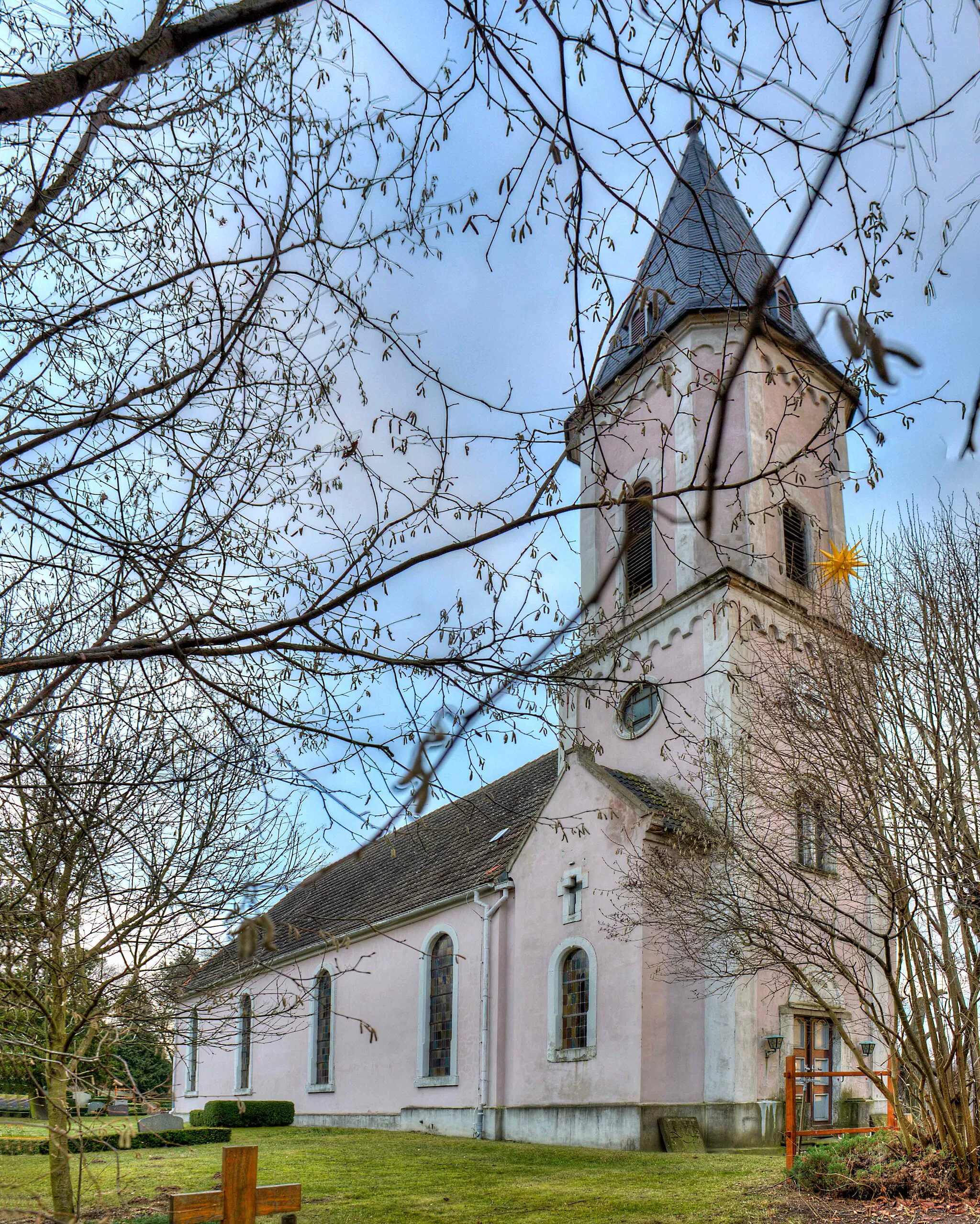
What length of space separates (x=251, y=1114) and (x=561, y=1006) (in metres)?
9.09

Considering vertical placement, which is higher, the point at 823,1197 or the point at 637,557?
the point at 637,557

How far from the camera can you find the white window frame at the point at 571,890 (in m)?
16.1

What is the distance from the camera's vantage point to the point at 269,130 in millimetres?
4992

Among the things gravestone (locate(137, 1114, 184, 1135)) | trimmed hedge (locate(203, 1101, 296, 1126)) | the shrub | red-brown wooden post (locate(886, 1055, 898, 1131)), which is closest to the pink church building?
red-brown wooden post (locate(886, 1055, 898, 1131))

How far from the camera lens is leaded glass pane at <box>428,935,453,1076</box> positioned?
62.1 ft

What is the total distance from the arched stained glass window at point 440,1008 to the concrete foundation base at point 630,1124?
2263mm

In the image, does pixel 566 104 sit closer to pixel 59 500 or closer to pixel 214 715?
pixel 59 500

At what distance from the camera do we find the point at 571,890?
54.0ft

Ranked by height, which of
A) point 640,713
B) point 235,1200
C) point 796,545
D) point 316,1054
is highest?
point 796,545

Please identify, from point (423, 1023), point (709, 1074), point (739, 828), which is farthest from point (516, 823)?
point (739, 828)

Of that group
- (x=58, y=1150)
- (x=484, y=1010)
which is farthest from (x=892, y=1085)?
(x=484, y=1010)

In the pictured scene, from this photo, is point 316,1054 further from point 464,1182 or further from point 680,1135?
point 464,1182

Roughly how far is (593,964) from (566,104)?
560 inches

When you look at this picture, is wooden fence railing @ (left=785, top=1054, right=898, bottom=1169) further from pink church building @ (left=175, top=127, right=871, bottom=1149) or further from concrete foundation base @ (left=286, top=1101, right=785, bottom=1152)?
concrete foundation base @ (left=286, top=1101, right=785, bottom=1152)
